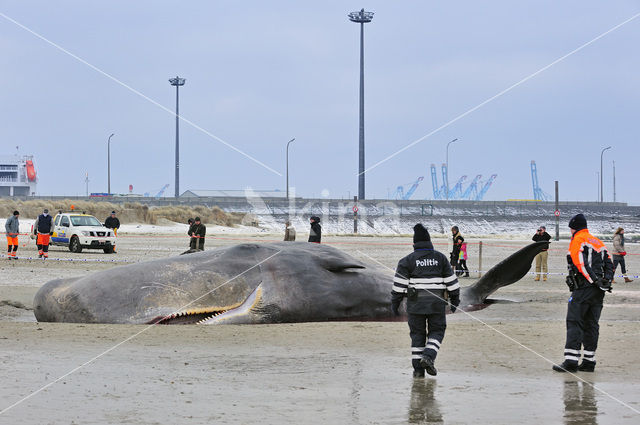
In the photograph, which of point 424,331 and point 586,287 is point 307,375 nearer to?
point 424,331

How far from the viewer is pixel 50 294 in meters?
11.9

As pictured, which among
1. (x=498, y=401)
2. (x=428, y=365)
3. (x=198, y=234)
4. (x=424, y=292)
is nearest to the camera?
(x=498, y=401)

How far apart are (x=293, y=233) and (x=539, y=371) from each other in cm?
1437

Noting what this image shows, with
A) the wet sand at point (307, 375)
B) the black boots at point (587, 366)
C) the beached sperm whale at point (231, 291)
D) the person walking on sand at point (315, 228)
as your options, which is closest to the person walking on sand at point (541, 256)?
the person walking on sand at point (315, 228)

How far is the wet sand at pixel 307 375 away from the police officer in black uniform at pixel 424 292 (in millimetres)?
379

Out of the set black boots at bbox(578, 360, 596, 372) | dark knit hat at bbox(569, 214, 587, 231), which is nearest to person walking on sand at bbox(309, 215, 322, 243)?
dark knit hat at bbox(569, 214, 587, 231)

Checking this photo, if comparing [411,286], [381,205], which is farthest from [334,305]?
[381,205]

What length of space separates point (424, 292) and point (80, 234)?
25628mm

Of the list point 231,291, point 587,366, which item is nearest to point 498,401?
point 587,366

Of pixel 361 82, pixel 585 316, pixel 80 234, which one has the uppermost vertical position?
pixel 361 82

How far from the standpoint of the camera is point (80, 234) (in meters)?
31.9

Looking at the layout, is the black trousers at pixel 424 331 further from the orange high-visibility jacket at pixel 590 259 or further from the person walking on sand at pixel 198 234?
the person walking on sand at pixel 198 234

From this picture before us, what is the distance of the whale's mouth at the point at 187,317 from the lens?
11.2 meters

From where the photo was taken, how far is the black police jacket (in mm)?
8430
